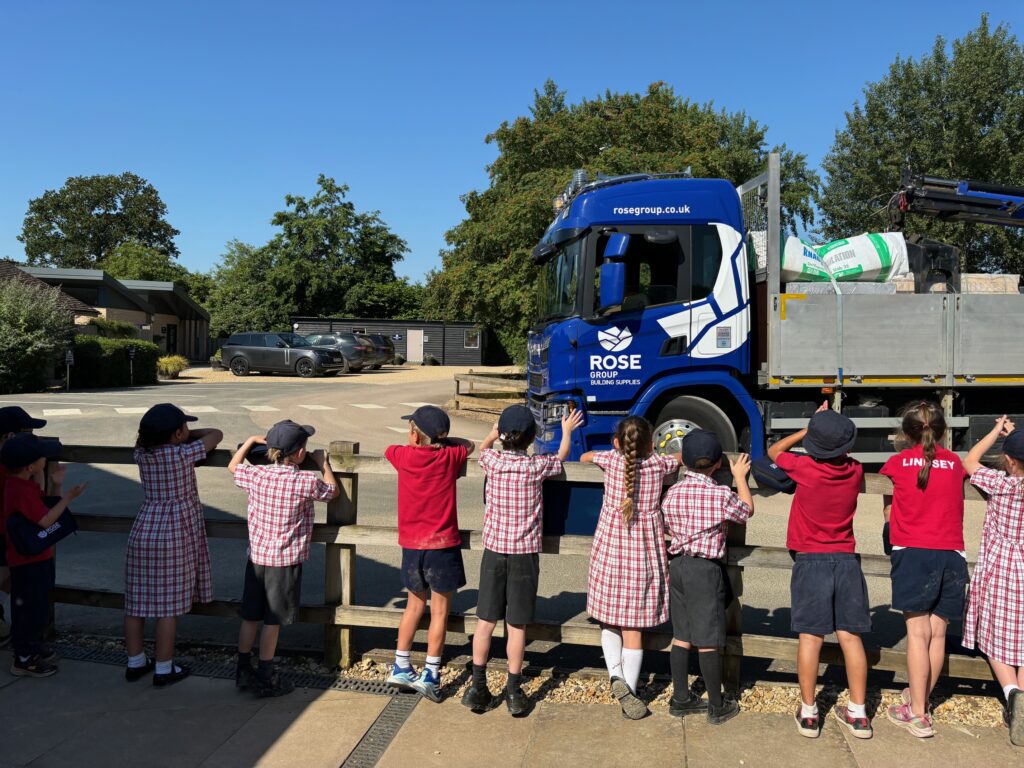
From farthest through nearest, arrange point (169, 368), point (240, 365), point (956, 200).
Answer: point (240, 365) < point (169, 368) < point (956, 200)

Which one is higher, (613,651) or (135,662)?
(613,651)

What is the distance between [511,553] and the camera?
388 centimetres

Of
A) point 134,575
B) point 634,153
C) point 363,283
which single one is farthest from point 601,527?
point 363,283

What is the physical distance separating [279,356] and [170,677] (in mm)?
29034

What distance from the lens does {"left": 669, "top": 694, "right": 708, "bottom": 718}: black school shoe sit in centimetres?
376

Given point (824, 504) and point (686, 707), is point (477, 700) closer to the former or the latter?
point (686, 707)

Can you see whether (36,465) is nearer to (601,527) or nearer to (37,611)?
(37,611)

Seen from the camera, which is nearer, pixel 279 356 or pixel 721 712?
pixel 721 712

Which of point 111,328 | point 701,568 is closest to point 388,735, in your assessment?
point 701,568

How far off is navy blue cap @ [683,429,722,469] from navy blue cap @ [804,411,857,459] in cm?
41

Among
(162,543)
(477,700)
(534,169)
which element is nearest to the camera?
(477,700)

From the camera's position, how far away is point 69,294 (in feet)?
114

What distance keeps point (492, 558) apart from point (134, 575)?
1.78 meters

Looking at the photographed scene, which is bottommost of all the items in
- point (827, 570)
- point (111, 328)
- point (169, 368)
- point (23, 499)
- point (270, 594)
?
point (270, 594)
